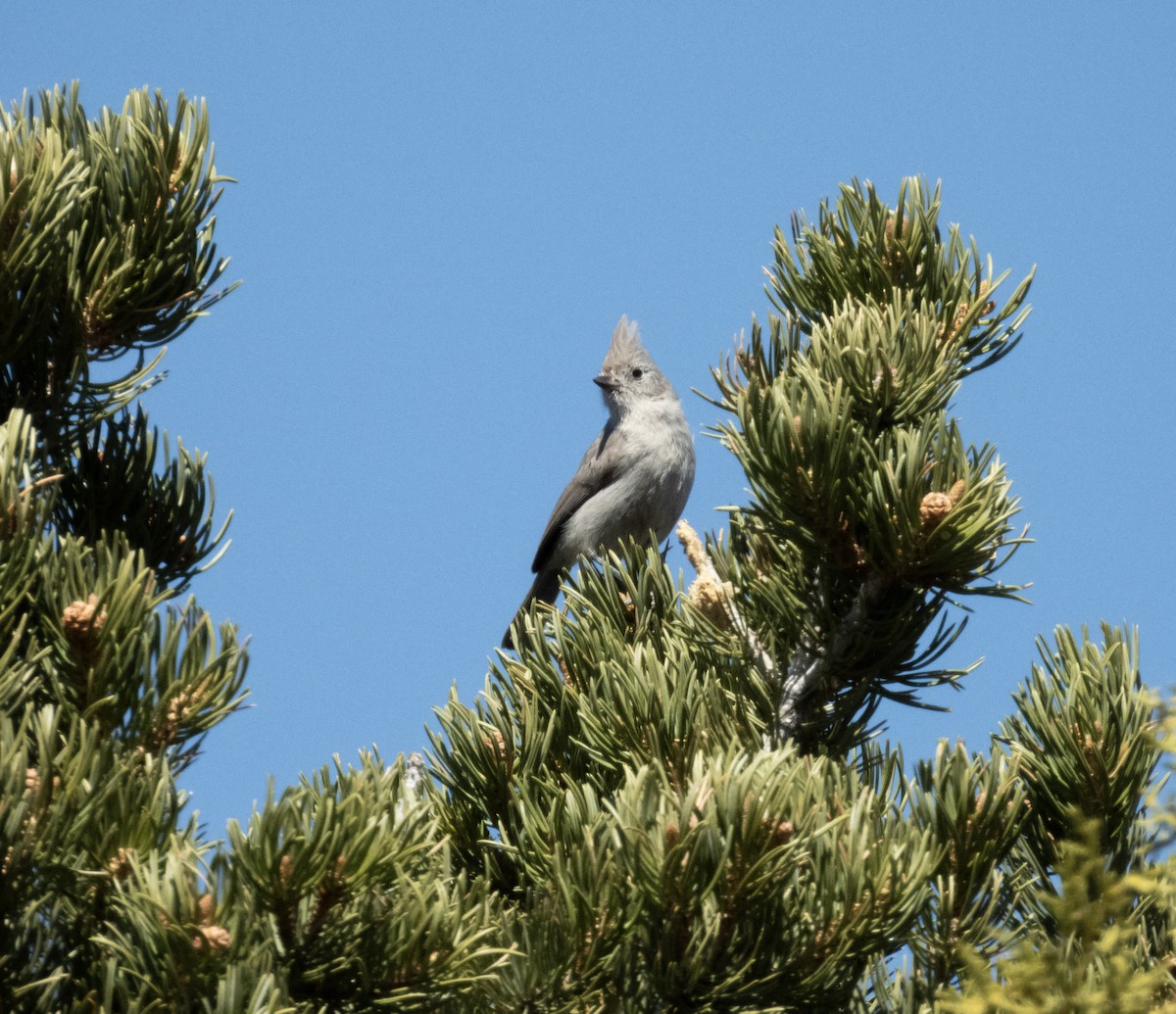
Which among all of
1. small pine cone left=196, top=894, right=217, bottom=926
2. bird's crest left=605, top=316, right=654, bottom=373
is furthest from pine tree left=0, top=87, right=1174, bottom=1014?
bird's crest left=605, top=316, right=654, bottom=373

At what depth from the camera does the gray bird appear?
7914mm

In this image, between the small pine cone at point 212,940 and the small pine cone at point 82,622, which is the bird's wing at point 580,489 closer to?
the small pine cone at point 82,622

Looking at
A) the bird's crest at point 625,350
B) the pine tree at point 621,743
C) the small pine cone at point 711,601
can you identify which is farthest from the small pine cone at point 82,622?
the bird's crest at point 625,350

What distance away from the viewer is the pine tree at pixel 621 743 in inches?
74.6

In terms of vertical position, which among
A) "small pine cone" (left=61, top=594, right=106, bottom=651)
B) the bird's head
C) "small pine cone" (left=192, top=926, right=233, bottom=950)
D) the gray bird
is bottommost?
"small pine cone" (left=192, top=926, right=233, bottom=950)

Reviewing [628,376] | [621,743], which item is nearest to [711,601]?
[621,743]

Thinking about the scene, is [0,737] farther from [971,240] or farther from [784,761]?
[971,240]

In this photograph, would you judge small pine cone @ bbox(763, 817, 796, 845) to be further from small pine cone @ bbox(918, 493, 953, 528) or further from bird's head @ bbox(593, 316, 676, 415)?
bird's head @ bbox(593, 316, 676, 415)

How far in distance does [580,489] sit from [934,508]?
5.90m

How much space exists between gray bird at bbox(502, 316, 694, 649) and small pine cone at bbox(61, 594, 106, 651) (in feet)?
16.4

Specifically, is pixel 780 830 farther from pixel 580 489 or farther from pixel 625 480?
pixel 580 489

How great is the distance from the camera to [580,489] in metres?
8.36

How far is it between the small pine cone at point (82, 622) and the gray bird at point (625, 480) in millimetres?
4993

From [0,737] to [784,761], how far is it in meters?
1.19
